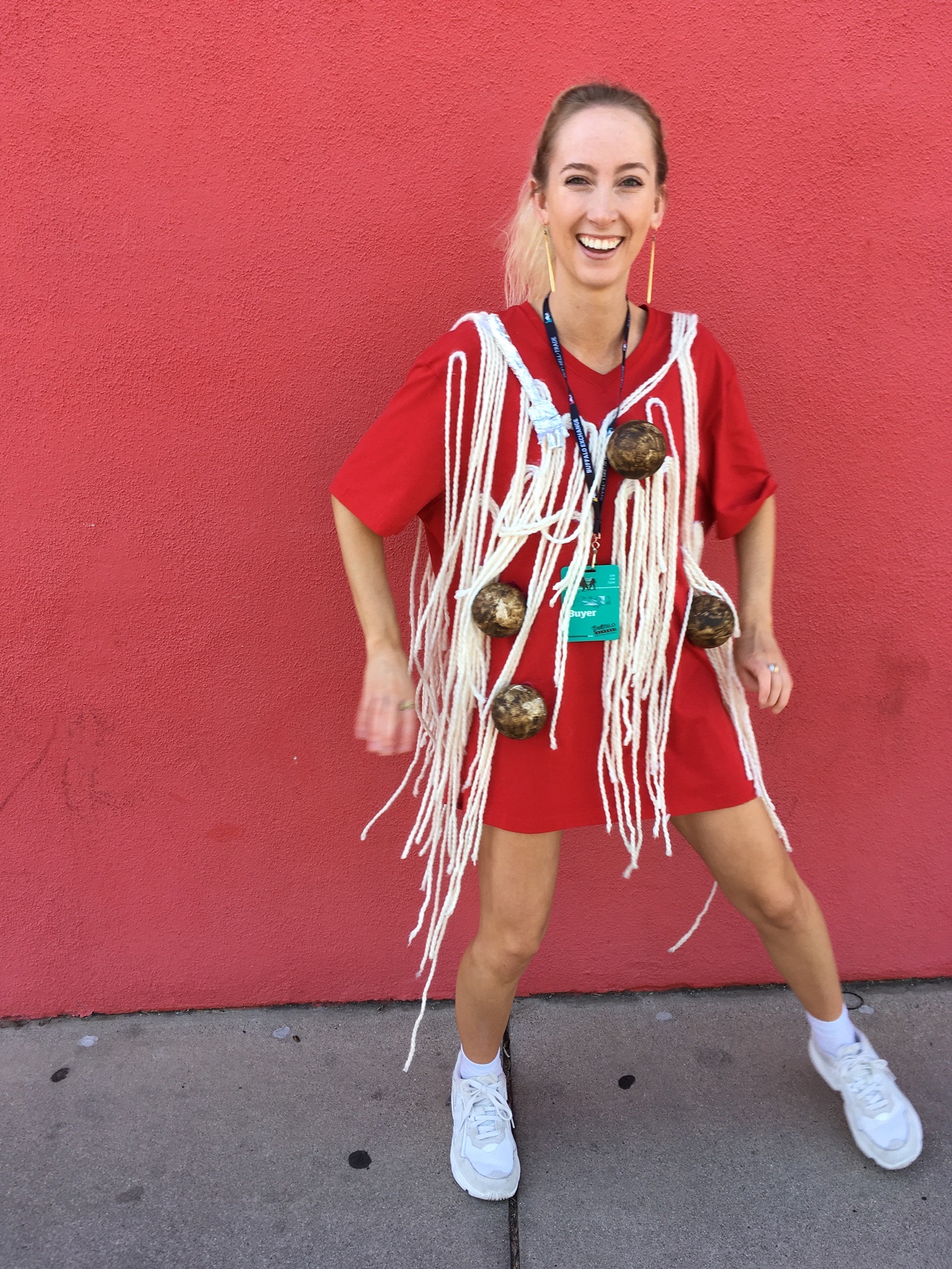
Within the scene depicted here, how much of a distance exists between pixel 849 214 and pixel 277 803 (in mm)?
1787

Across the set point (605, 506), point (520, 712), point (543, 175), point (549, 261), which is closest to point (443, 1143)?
point (520, 712)

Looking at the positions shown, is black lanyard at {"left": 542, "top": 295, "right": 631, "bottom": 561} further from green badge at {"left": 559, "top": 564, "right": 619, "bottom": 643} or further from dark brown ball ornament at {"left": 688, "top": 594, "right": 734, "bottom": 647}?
dark brown ball ornament at {"left": 688, "top": 594, "right": 734, "bottom": 647}

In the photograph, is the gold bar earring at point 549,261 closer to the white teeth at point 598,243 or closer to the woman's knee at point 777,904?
the white teeth at point 598,243

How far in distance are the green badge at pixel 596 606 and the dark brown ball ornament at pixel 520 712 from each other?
125 mm

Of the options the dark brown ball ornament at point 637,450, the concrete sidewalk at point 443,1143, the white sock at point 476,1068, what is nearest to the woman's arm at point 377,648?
Result: the dark brown ball ornament at point 637,450

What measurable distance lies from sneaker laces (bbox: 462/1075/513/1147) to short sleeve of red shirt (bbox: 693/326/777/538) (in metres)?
1.19

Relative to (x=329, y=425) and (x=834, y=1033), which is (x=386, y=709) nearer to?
(x=329, y=425)

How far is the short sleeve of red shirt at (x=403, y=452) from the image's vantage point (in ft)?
5.11

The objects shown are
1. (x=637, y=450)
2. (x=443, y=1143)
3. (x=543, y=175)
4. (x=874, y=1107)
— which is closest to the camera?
(x=637, y=450)

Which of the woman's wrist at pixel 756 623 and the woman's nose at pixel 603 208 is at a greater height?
the woman's nose at pixel 603 208

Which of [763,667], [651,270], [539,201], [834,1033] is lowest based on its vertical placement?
[834,1033]

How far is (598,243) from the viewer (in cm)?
153

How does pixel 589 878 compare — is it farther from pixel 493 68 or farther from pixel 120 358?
pixel 493 68

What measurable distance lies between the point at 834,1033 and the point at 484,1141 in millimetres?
735
